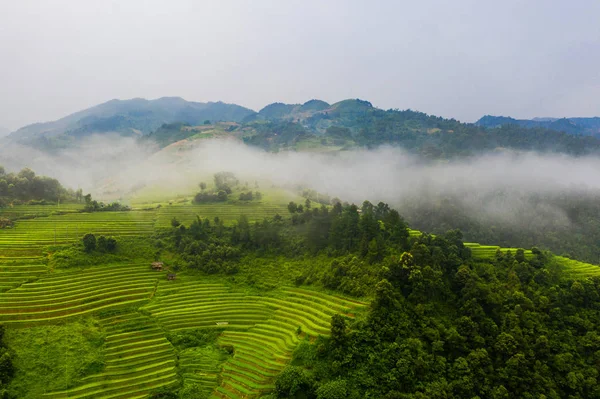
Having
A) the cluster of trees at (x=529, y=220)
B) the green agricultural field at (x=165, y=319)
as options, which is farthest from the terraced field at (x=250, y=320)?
the cluster of trees at (x=529, y=220)

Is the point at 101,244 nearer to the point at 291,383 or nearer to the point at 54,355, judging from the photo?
the point at 54,355

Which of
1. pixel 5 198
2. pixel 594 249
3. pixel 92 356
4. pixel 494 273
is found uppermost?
pixel 5 198

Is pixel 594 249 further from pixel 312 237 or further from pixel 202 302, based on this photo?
pixel 202 302

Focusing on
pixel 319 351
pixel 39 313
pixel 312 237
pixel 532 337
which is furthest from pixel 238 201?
pixel 532 337

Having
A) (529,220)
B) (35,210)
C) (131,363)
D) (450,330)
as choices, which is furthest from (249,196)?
(529,220)

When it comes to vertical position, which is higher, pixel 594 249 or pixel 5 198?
pixel 5 198

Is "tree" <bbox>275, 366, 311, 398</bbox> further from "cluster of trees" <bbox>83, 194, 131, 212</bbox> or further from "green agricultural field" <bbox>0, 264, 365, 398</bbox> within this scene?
"cluster of trees" <bbox>83, 194, 131, 212</bbox>
